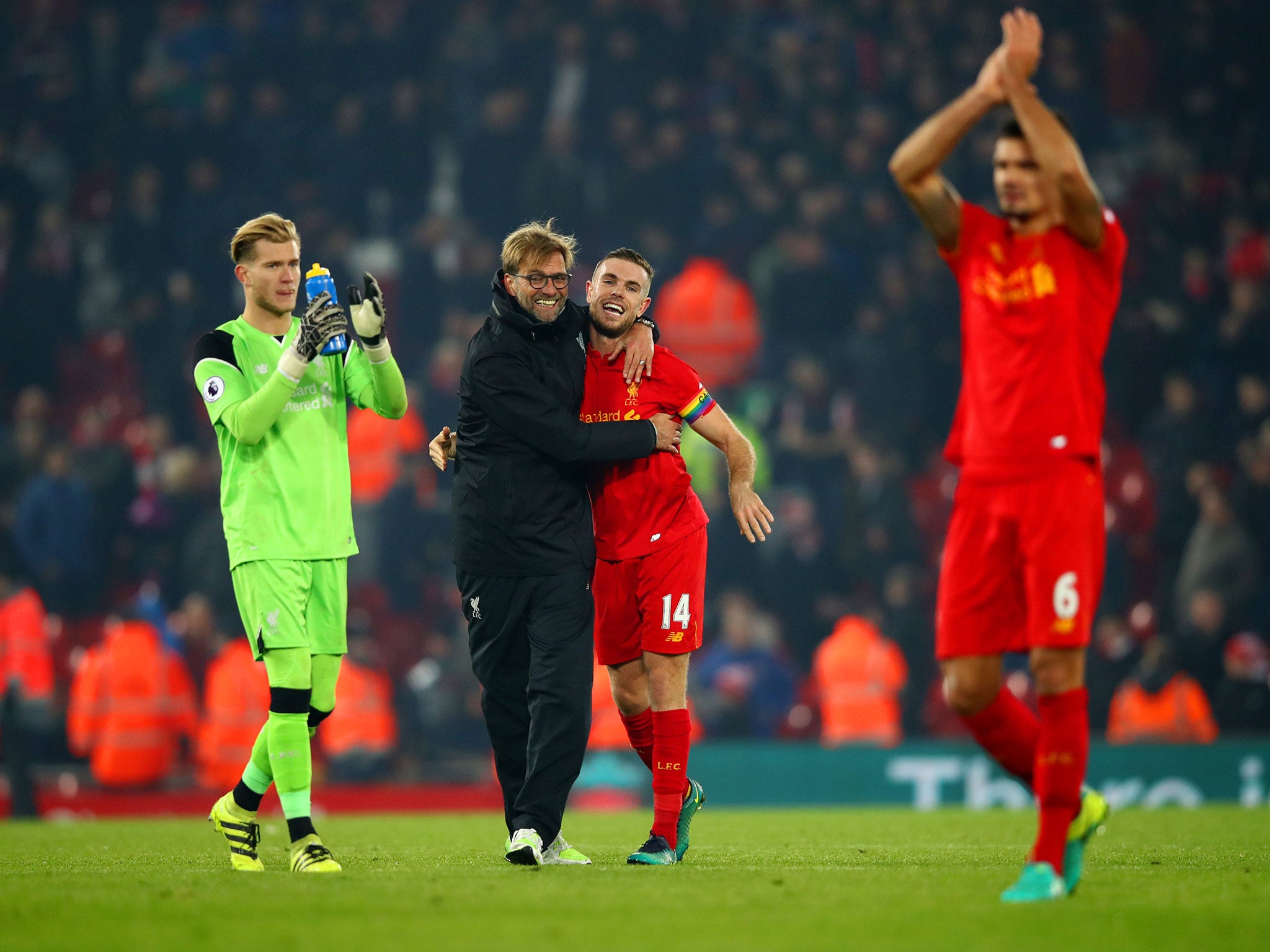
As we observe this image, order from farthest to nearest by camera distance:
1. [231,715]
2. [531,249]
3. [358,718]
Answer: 1. [358,718]
2. [231,715]
3. [531,249]

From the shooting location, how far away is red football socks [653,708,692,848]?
20.4 feet

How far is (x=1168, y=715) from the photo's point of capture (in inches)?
525

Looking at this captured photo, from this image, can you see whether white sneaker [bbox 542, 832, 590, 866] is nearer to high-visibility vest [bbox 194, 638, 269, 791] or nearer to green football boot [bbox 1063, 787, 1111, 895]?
green football boot [bbox 1063, 787, 1111, 895]

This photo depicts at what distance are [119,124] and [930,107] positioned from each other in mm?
9797

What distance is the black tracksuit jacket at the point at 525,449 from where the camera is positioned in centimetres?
613

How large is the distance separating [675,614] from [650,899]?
160 centimetres

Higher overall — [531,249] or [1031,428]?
[531,249]

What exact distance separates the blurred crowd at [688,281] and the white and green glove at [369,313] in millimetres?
8047

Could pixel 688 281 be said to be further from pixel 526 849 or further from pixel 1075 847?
pixel 1075 847

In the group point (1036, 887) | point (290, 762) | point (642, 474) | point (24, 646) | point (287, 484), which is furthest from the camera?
point (24, 646)

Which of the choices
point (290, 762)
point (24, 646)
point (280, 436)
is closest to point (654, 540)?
point (280, 436)

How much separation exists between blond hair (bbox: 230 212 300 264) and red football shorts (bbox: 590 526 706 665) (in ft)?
6.03

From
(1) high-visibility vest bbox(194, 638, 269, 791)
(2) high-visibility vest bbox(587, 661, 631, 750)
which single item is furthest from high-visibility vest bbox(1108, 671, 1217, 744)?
(1) high-visibility vest bbox(194, 638, 269, 791)

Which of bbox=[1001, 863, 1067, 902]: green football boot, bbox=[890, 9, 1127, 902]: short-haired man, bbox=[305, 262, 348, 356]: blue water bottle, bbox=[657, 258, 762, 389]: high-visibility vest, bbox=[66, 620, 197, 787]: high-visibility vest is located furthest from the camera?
bbox=[657, 258, 762, 389]: high-visibility vest
